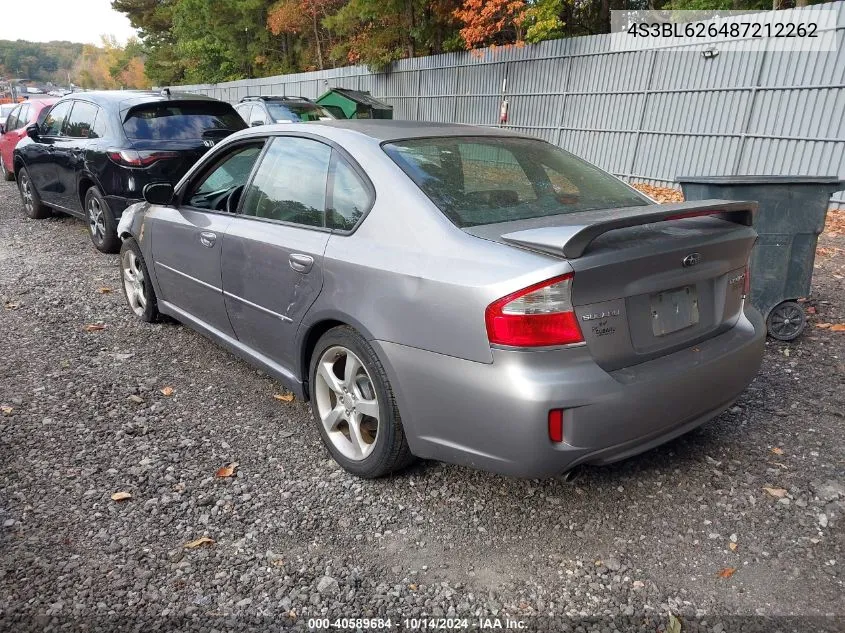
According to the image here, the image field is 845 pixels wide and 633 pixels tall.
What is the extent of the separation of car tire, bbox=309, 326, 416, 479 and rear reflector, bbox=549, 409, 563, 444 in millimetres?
705

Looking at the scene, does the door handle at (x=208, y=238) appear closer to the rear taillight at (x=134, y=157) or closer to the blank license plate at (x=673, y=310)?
the blank license plate at (x=673, y=310)

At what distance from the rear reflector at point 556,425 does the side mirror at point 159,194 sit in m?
3.16

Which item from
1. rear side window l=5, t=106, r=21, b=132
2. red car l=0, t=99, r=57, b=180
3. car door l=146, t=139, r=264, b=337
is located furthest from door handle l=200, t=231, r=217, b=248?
rear side window l=5, t=106, r=21, b=132

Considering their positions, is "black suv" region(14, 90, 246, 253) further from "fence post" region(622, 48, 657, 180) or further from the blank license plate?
"fence post" region(622, 48, 657, 180)

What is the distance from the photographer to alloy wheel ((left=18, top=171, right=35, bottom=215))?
9.70 metres

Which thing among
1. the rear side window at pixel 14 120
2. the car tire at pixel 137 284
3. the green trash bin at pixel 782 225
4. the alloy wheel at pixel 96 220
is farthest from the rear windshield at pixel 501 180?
the rear side window at pixel 14 120

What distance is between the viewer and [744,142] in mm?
10266

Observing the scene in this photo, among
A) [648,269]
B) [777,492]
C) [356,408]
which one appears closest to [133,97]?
[356,408]

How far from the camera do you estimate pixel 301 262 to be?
10.4ft

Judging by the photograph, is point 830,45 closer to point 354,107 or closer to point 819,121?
point 819,121

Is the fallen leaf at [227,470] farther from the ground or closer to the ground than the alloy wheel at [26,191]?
closer to the ground

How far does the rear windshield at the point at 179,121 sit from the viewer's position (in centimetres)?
710

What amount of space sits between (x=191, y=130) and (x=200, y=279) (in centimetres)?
395

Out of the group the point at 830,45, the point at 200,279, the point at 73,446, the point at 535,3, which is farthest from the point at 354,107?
the point at 73,446
